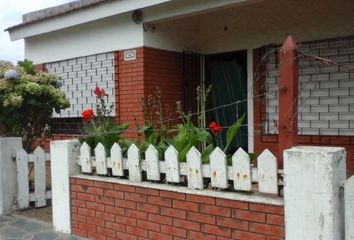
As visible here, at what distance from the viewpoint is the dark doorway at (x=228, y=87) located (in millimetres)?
7992

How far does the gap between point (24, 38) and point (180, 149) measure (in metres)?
6.42

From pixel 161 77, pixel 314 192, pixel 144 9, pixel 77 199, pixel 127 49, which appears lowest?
pixel 77 199

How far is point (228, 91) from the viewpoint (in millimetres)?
8242

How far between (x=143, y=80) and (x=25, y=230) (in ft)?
10.3

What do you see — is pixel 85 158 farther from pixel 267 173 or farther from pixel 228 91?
pixel 228 91

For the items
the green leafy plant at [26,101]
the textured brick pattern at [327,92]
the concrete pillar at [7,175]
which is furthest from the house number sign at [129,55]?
the concrete pillar at [7,175]

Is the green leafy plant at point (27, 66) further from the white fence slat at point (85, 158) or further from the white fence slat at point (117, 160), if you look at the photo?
the white fence slat at point (117, 160)

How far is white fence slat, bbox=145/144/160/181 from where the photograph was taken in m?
3.88

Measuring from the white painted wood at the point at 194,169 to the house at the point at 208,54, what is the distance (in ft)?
8.39

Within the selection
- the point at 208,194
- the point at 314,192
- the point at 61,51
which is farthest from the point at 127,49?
the point at 314,192

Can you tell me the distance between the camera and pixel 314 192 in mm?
2828

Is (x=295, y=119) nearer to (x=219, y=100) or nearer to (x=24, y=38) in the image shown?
(x=219, y=100)

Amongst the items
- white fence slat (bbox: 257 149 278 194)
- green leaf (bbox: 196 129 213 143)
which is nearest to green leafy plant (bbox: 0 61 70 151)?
green leaf (bbox: 196 129 213 143)

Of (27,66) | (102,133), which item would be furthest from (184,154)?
(27,66)
